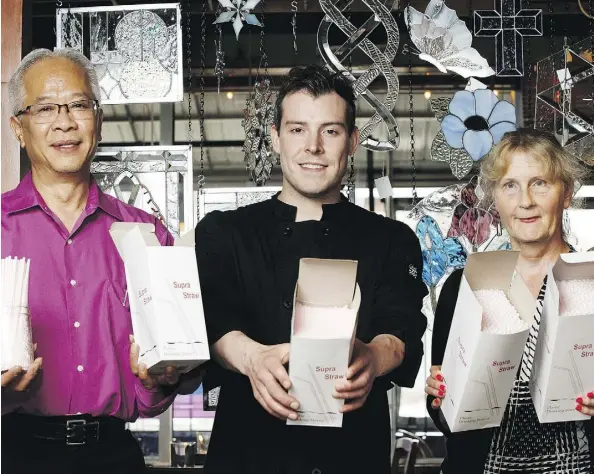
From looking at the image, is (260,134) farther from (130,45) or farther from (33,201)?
(33,201)

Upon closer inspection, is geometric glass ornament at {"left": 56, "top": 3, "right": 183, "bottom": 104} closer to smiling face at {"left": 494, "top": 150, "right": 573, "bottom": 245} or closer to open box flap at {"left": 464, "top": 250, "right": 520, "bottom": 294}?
smiling face at {"left": 494, "top": 150, "right": 573, "bottom": 245}

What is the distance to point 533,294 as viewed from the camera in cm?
232

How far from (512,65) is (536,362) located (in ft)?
6.13

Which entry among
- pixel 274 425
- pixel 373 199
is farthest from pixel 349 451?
pixel 373 199

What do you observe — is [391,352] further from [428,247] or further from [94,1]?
[94,1]

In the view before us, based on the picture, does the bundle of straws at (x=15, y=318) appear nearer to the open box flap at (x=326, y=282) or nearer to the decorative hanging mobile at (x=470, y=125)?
the open box flap at (x=326, y=282)

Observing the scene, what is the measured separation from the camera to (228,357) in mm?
2041

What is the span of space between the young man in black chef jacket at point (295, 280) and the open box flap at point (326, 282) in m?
0.21

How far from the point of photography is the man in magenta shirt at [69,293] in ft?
7.25

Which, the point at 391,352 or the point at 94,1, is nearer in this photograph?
the point at 391,352

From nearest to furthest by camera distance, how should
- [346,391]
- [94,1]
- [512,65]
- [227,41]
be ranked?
[346,391] < [512,65] < [94,1] < [227,41]

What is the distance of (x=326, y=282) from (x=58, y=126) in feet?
Answer: 3.07

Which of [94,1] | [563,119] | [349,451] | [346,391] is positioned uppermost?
[94,1]

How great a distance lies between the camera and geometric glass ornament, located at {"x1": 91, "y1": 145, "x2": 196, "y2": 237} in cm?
352
